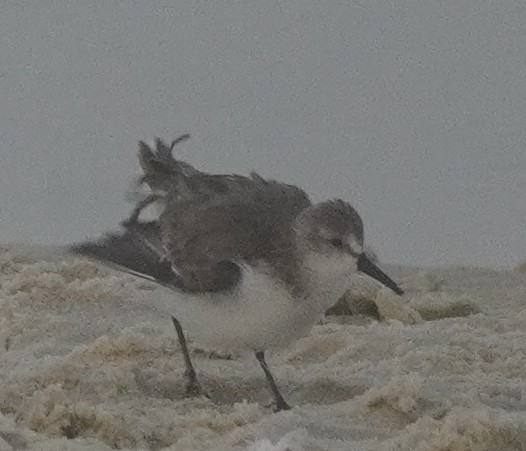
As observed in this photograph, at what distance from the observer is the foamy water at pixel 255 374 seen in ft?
8.91

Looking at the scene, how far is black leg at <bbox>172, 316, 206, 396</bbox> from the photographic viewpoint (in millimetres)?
3352

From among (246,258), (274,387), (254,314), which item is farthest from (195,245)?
(274,387)

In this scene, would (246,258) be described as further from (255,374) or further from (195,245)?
(255,374)

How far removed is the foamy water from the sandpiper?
0.16 meters

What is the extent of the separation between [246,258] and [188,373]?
1.31 ft

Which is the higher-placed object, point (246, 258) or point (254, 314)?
point (246, 258)

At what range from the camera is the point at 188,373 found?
3484 millimetres

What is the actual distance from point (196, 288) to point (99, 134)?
290 cm

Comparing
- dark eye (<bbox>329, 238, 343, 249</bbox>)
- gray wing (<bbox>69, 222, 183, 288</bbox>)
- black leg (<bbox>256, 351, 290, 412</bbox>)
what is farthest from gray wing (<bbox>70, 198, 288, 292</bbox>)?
black leg (<bbox>256, 351, 290, 412</bbox>)

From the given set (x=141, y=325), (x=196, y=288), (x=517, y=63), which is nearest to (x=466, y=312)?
(x=141, y=325)

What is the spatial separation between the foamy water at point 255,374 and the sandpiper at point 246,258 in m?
0.16

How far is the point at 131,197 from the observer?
12.4 ft

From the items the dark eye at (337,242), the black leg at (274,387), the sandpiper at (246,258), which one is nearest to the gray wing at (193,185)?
the sandpiper at (246,258)

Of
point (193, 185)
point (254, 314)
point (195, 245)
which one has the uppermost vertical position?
point (193, 185)
